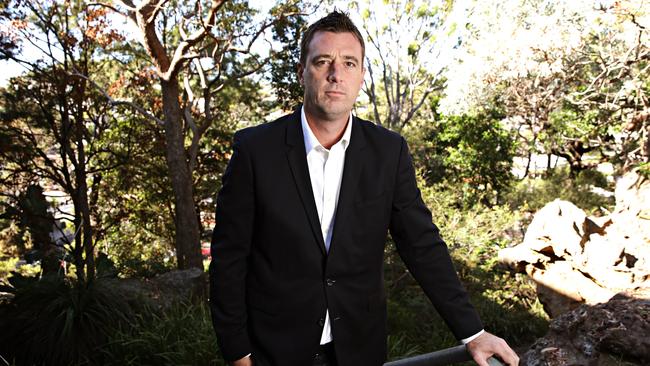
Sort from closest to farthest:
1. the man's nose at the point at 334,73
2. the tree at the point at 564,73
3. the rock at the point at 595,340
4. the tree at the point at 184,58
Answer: the man's nose at the point at 334,73
the rock at the point at 595,340
the tree at the point at 184,58
the tree at the point at 564,73

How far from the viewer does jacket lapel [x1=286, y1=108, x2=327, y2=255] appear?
1.66 metres

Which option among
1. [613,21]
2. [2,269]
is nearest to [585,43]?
[613,21]

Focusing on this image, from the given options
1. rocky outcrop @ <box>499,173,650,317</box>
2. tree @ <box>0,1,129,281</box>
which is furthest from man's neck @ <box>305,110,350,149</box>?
tree @ <box>0,1,129,281</box>

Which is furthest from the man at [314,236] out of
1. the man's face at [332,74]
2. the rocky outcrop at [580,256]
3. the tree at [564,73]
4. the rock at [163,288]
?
the tree at [564,73]

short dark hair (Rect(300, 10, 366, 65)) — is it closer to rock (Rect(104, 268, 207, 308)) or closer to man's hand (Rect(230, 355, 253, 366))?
man's hand (Rect(230, 355, 253, 366))

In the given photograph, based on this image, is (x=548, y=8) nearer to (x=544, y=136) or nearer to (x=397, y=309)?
(x=544, y=136)

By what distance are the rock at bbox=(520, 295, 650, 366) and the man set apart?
84 cm

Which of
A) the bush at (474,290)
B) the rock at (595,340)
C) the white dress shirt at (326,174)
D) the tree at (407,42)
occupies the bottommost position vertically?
the bush at (474,290)

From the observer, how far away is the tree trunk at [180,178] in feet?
29.6

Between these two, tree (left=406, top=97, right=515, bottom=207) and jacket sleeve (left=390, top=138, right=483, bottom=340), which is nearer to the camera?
jacket sleeve (left=390, top=138, right=483, bottom=340)

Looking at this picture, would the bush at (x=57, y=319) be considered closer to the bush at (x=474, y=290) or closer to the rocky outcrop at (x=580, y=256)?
the bush at (x=474, y=290)

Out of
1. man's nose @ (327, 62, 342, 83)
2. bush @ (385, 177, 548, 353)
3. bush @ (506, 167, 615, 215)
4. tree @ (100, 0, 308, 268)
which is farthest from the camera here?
bush @ (506, 167, 615, 215)

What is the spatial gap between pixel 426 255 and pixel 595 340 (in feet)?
4.10

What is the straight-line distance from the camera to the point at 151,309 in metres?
4.85
